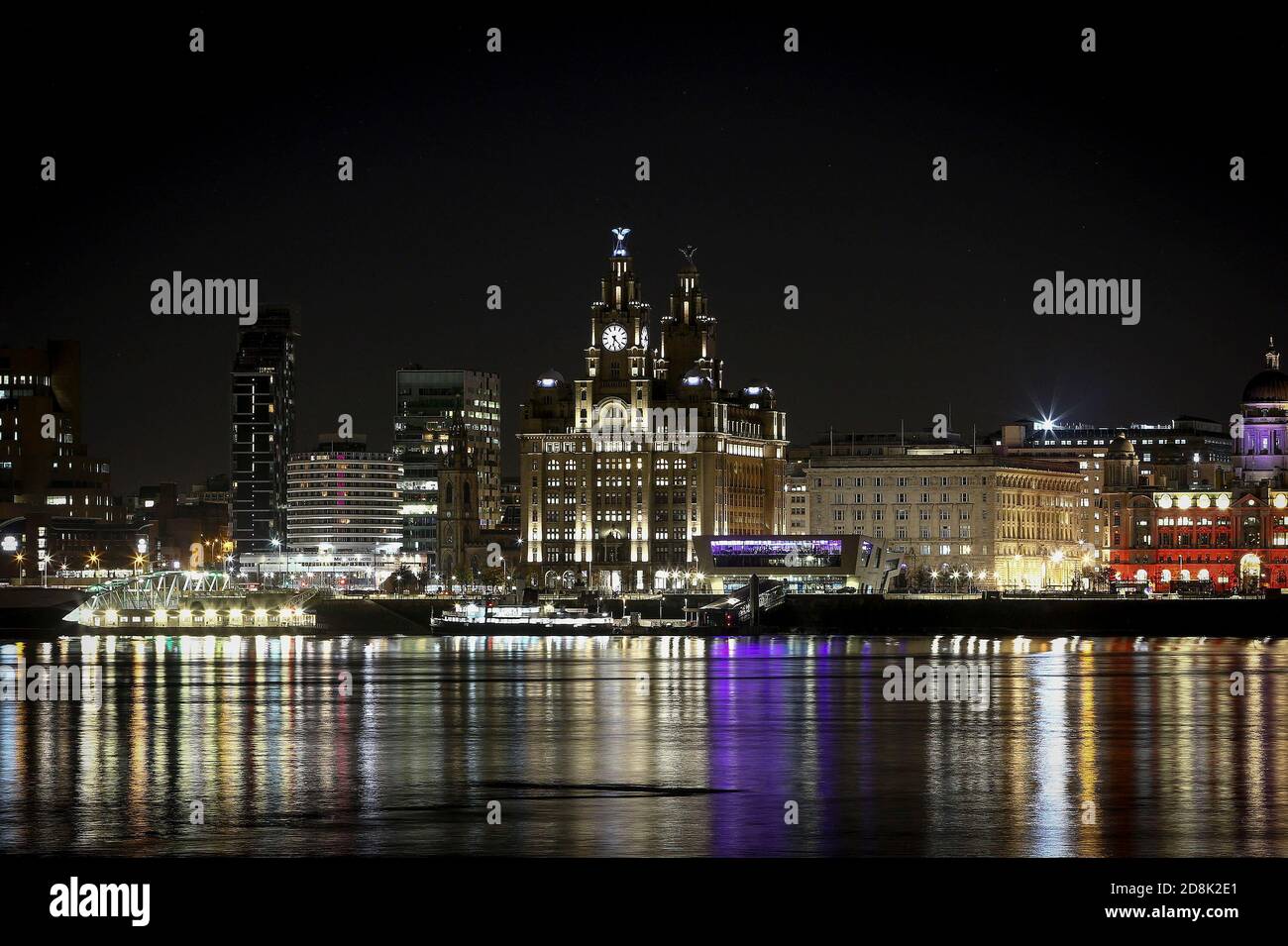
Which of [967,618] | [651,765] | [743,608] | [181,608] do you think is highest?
[181,608]

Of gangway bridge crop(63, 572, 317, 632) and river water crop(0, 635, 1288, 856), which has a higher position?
gangway bridge crop(63, 572, 317, 632)

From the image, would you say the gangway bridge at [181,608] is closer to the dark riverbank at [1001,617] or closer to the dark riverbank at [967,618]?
the dark riverbank at [967,618]

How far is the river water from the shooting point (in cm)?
3938

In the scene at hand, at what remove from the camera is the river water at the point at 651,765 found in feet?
129

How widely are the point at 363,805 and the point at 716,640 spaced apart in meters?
119

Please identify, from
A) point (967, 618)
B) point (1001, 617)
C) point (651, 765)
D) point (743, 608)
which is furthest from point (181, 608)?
point (651, 765)

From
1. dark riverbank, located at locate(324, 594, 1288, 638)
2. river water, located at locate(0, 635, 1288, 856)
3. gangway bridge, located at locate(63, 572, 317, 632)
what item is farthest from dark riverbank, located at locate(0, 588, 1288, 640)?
river water, located at locate(0, 635, 1288, 856)

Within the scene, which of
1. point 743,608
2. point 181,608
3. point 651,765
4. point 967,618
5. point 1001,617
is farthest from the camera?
point 181,608

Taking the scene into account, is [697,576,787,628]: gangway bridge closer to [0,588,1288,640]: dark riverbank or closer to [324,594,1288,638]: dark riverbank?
[0,588,1288,640]: dark riverbank

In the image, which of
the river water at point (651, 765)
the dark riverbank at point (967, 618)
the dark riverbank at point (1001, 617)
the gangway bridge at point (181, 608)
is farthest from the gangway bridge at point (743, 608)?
the river water at point (651, 765)

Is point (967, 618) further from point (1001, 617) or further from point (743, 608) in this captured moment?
point (743, 608)

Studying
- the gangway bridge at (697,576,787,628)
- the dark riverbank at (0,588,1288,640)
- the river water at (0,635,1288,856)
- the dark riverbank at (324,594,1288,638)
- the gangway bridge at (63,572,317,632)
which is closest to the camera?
the river water at (0,635,1288,856)

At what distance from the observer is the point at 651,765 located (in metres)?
52.7
